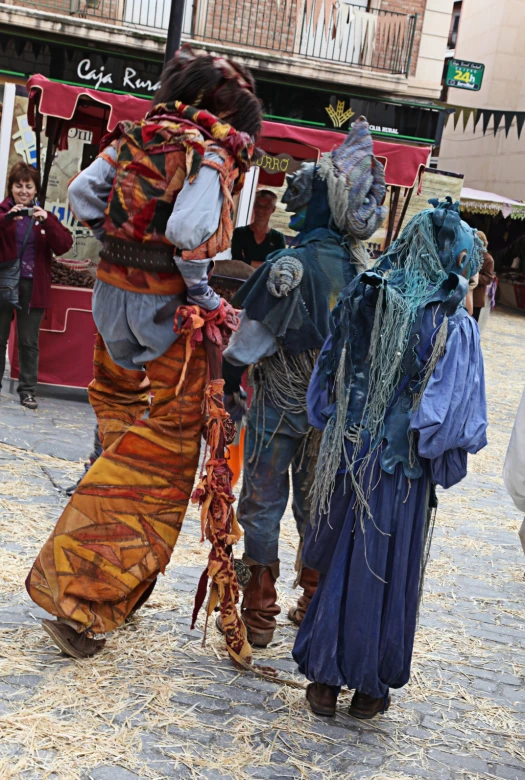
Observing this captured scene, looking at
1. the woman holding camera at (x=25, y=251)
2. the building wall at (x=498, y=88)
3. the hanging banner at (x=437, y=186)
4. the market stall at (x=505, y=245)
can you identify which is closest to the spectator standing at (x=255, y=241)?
the woman holding camera at (x=25, y=251)

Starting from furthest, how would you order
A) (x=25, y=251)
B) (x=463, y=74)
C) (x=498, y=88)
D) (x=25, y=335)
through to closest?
(x=498, y=88) < (x=463, y=74) < (x=25, y=335) < (x=25, y=251)

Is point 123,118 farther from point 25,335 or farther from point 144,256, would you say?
point 144,256

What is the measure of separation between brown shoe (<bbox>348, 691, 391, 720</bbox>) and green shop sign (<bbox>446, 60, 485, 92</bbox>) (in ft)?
85.3

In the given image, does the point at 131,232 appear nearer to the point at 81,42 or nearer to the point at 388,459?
the point at 388,459

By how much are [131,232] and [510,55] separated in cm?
3603

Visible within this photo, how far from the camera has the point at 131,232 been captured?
344 cm

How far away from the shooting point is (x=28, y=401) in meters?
7.60

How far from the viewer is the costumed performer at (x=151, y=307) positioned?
3.34 metres

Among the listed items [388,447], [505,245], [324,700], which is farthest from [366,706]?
[505,245]

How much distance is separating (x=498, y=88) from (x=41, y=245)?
105 feet

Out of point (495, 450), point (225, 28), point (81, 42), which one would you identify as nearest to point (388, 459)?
point (495, 450)

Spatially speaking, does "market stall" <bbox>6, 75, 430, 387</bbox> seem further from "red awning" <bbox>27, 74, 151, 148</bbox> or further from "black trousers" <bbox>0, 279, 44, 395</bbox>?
"black trousers" <bbox>0, 279, 44, 395</bbox>

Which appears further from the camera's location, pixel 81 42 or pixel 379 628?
pixel 81 42

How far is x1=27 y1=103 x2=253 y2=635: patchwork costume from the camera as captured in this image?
3.34 meters
